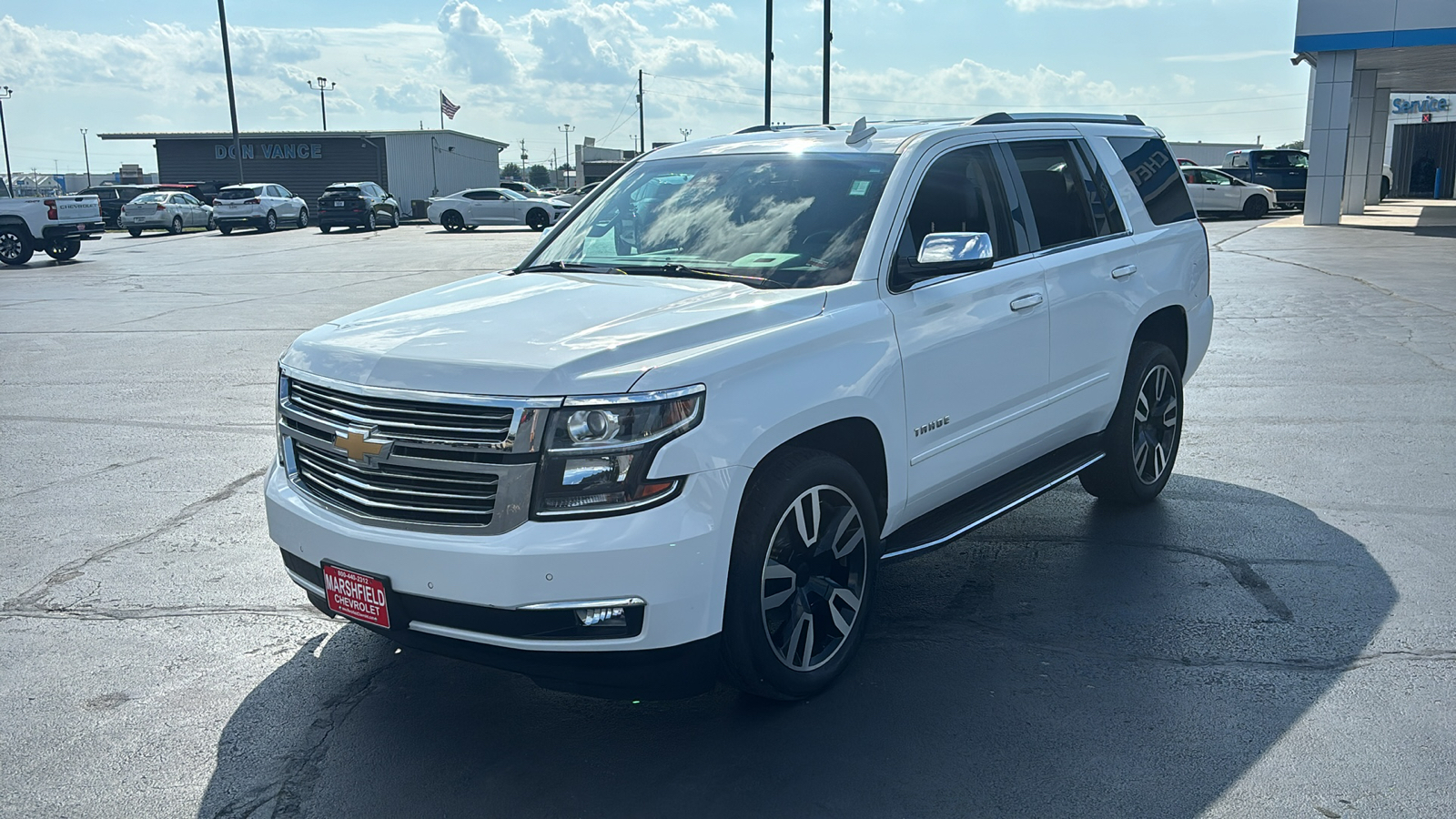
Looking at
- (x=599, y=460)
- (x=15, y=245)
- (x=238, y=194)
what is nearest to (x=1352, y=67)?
(x=15, y=245)

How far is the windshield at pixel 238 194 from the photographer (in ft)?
130

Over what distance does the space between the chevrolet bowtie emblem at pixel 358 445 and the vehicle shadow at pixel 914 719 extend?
95 cm

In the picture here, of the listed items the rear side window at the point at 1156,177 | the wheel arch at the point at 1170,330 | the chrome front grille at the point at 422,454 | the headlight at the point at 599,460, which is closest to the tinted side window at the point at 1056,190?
the rear side window at the point at 1156,177

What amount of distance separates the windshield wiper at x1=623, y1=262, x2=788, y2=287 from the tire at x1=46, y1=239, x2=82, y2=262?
1000 inches

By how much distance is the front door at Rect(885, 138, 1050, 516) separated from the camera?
4.32m

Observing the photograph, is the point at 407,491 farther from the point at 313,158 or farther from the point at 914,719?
the point at 313,158

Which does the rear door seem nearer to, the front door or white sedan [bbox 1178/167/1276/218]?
the front door

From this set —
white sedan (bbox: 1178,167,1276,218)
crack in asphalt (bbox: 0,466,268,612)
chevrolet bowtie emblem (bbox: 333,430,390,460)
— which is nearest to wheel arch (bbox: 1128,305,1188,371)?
chevrolet bowtie emblem (bbox: 333,430,390,460)

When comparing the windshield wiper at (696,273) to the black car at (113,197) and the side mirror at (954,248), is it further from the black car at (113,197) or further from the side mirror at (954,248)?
the black car at (113,197)

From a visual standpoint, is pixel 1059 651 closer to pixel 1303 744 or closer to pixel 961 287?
pixel 1303 744

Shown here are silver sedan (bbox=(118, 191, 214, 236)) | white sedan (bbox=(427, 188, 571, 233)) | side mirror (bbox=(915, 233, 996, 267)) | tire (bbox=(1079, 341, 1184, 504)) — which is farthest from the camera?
white sedan (bbox=(427, 188, 571, 233))

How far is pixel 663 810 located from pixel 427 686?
1.24 m

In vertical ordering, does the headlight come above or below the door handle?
below

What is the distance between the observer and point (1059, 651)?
4.38 meters
